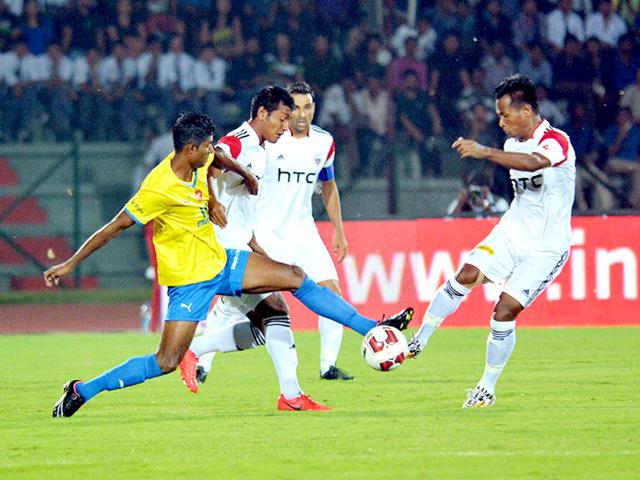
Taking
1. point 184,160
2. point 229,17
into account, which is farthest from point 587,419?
point 229,17

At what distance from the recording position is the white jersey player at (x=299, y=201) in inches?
425

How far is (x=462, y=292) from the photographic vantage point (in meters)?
9.69

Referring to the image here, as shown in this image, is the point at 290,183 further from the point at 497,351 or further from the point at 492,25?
the point at 492,25

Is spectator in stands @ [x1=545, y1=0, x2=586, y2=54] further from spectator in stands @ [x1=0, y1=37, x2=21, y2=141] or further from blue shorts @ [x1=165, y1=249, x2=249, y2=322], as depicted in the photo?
blue shorts @ [x1=165, y1=249, x2=249, y2=322]

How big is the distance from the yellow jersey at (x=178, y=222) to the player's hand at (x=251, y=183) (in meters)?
0.40

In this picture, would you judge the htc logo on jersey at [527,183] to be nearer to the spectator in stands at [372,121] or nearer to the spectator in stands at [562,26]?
the spectator in stands at [372,121]

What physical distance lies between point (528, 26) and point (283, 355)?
38.0ft

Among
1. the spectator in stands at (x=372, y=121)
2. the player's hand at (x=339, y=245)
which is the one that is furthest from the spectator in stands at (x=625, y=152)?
the player's hand at (x=339, y=245)

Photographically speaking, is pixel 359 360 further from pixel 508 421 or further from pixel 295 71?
pixel 295 71

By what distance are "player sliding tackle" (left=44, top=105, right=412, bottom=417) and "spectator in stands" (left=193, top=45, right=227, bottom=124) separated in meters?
10.9

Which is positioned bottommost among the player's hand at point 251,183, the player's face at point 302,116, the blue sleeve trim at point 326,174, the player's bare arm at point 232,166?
the blue sleeve trim at point 326,174

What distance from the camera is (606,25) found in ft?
63.3

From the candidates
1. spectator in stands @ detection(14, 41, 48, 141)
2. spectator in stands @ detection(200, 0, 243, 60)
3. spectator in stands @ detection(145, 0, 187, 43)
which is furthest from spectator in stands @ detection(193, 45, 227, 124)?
spectator in stands @ detection(14, 41, 48, 141)

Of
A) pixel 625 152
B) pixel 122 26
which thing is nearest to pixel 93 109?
pixel 122 26
